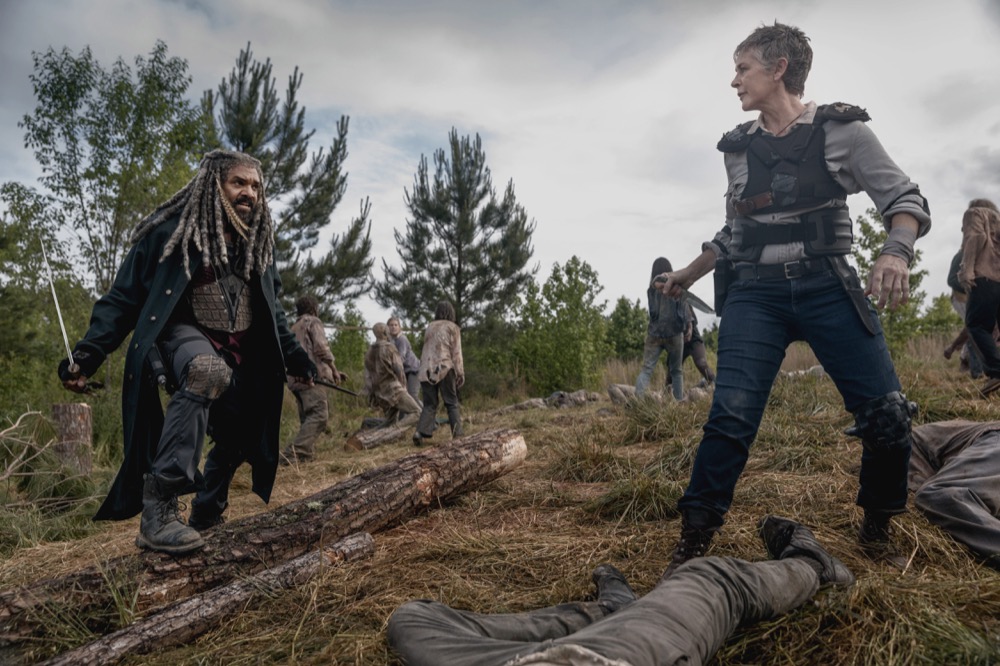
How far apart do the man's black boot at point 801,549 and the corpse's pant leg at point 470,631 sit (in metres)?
0.73

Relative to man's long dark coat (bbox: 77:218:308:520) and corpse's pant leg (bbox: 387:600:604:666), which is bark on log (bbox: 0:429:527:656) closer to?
man's long dark coat (bbox: 77:218:308:520)

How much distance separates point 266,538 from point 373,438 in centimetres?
572

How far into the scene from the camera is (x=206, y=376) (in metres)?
2.97

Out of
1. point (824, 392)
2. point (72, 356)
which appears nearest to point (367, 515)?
point (72, 356)

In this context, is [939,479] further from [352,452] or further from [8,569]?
[352,452]

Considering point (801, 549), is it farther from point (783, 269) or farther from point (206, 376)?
point (206, 376)

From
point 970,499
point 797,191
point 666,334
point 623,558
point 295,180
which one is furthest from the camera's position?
point 295,180

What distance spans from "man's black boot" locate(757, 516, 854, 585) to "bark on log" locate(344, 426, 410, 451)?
6606mm

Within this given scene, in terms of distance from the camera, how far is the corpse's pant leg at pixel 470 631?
1728 millimetres

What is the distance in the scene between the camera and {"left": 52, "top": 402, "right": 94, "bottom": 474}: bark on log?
6.37m

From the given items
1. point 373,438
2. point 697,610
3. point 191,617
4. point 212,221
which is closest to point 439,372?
point 373,438

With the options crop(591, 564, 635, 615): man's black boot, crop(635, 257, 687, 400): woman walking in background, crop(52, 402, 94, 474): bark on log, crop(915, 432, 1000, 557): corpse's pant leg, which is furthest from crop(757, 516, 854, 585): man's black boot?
crop(635, 257, 687, 400): woman walking in background

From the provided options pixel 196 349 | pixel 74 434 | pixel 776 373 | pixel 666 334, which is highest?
pixel 666 334

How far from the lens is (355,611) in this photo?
8.20 feet
